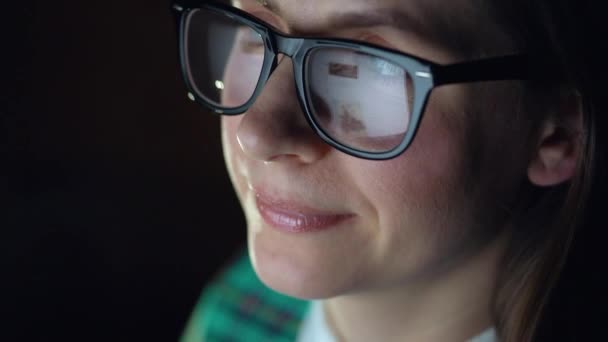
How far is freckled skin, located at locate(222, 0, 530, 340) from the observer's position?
2.24 ft

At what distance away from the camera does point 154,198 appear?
1576mm

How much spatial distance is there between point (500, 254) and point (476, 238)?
81 mm

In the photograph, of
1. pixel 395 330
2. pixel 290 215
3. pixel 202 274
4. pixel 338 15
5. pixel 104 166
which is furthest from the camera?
pixel 202 274

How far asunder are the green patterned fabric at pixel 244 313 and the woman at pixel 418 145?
38 cm

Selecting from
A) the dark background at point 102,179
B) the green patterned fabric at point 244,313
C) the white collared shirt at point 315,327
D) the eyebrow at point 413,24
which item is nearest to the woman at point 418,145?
the eyebrow at point 413,24

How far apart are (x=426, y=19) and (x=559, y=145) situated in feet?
0.83

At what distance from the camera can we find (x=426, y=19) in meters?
0.65

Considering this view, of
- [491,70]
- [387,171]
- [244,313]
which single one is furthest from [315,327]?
[491,70]

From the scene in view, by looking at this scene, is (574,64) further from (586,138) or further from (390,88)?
(390,88)

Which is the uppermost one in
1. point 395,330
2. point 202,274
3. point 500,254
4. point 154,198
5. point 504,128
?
point 504,128

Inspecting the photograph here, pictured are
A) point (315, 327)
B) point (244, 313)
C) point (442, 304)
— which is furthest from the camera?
point (244, 313)

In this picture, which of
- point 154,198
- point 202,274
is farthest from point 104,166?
point 202,274

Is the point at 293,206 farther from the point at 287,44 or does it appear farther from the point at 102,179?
the point at 102,179

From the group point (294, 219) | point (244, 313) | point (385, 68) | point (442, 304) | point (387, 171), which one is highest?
point (385, 68)
